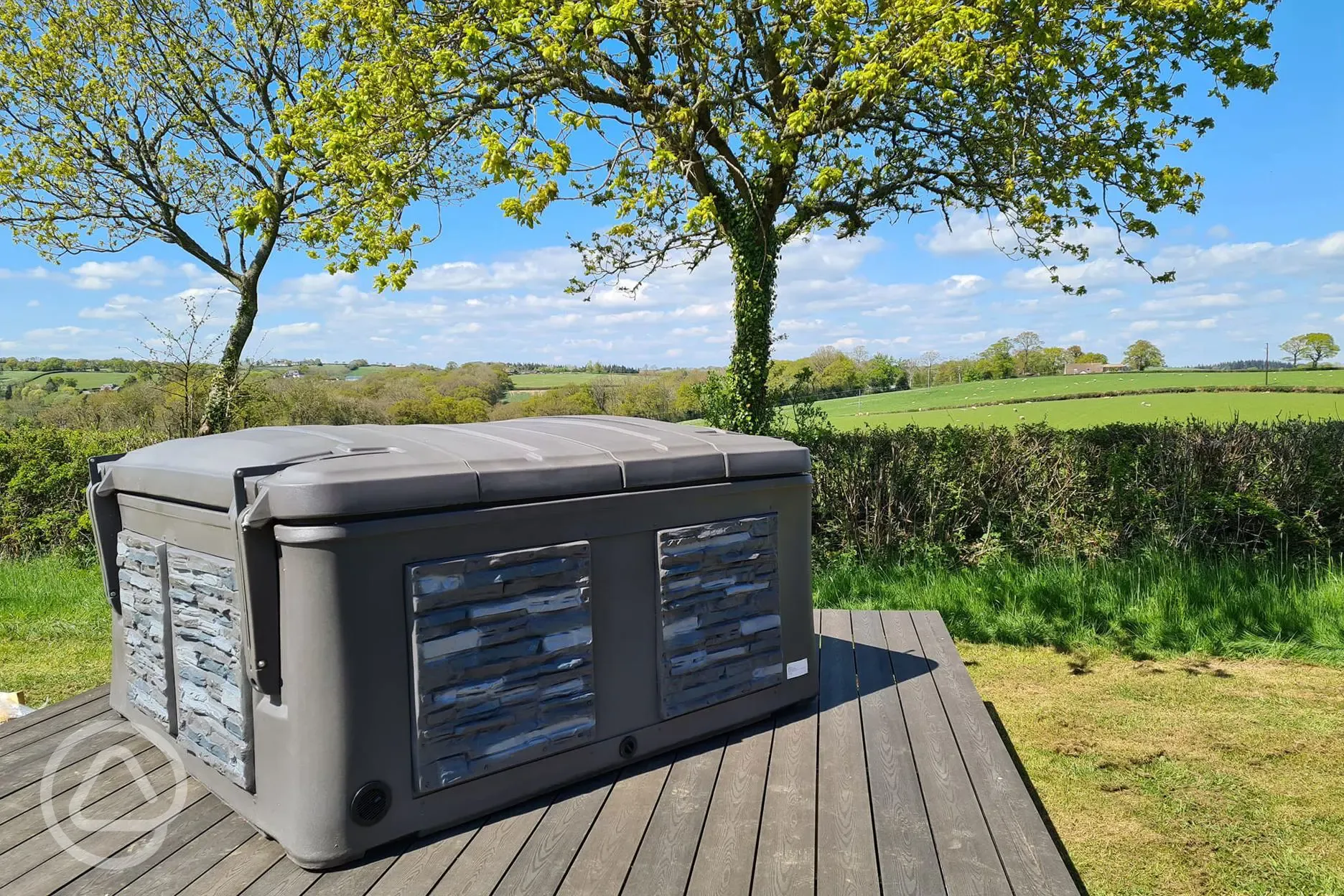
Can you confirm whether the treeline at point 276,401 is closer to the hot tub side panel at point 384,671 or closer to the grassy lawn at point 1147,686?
the grassy lawn at point 1147,686

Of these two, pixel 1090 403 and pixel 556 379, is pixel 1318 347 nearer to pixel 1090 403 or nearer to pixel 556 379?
pixel 1090 403

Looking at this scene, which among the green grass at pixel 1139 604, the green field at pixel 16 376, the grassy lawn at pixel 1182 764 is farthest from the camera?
the green field at pixel 16 376

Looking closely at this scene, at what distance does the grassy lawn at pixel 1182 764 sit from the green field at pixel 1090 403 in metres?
2.69

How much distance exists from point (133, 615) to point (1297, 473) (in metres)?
7.69

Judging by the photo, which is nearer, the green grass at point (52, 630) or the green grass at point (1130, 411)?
the green grass at point (52, 630)

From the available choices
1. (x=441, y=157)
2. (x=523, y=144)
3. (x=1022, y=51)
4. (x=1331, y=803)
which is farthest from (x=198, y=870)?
(x=441, y=157)

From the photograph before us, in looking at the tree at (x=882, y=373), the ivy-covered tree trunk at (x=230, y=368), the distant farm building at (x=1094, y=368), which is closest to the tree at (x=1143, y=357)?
the distant farm building at (x=1094, y=368)

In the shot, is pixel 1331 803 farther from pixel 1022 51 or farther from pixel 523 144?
pixel 523 144

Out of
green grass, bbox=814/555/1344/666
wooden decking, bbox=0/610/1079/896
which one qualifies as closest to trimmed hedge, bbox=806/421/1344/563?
green grass, bbox=814/555/1344/666

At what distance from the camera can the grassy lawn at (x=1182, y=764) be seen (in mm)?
3256

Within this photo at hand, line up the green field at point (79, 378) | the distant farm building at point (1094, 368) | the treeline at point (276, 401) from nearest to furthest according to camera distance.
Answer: the treeline at point (276, 401) < the green field at point (79, 378) < the distant farm building at point (1094, 368)

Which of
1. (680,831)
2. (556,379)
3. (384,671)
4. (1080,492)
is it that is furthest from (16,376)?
(680,831)
